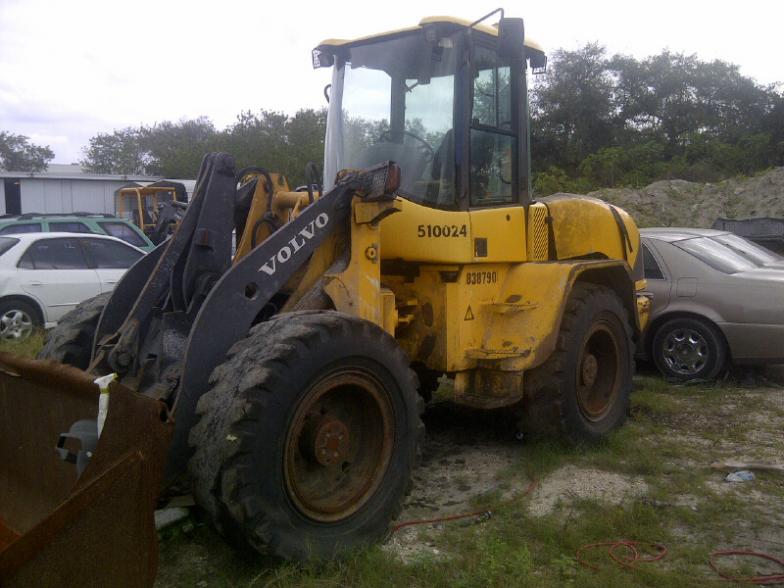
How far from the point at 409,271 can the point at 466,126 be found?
1.04 m

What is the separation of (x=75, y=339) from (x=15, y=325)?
599 centimetres

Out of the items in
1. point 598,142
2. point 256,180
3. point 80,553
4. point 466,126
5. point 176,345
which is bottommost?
point 80,553

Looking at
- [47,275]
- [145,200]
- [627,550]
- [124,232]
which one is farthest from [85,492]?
[145,200]

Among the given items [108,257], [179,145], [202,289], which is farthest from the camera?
[179,145]

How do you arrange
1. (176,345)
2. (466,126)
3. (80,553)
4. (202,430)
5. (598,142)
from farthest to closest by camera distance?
(598,142) < (466,126) < (176,345) < (202,430) < (80,553)

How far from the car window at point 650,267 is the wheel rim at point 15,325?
7634mm

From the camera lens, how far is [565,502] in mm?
4754

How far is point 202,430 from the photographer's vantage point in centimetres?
348

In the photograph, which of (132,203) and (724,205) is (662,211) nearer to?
(724,205)

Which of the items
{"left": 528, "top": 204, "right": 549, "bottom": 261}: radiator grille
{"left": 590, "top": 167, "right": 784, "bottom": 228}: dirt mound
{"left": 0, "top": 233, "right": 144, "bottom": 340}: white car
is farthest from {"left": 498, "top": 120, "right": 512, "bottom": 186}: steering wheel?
{"left": 590, "top": 167, "right": 784, "bottom": 228}: dirt mound

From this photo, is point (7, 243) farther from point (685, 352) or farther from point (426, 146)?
point (685, 352)

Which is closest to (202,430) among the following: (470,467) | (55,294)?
(470,467)

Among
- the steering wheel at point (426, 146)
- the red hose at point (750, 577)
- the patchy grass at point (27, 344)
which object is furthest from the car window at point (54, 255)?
the red hose at point (750, 577)

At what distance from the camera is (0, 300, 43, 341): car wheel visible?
9.89 m
